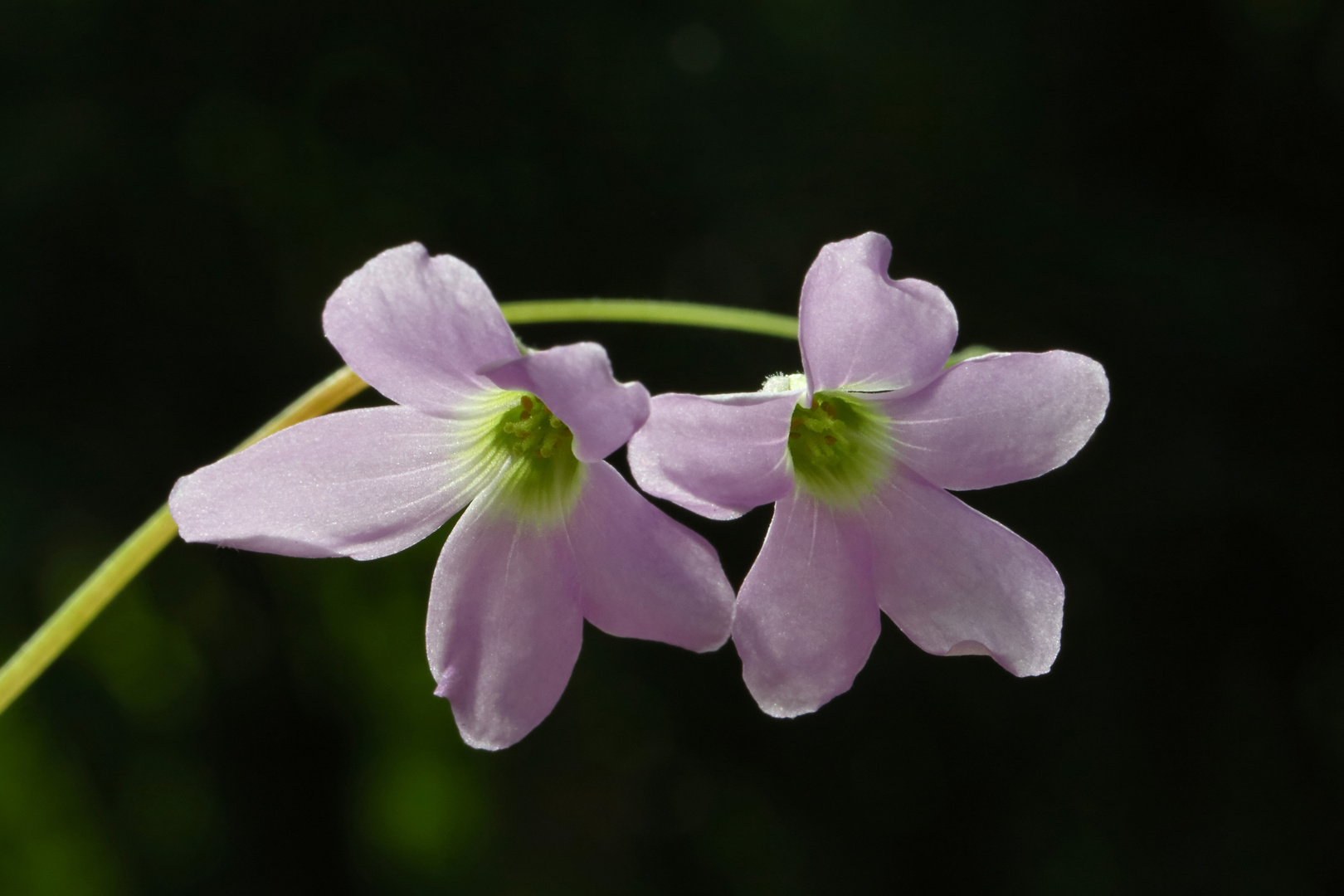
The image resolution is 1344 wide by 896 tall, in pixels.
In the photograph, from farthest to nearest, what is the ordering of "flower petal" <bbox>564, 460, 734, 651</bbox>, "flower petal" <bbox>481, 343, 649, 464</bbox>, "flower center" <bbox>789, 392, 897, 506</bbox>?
1. "flower center" <bbox>789, 392, 897, 506</bbox>
2. "flower petal" <bbox>564, 460, 734, 651</bbox>
3. "flower petal" <bbox>481, 343, 649, 464</bbox>

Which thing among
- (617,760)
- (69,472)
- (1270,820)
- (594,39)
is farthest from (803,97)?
(1270,820)

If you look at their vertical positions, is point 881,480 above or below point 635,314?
below

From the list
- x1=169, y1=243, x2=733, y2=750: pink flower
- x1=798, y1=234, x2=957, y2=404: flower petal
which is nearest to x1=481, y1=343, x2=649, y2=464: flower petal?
x1=169, y1=243, x2=733, y2=750: pink flower

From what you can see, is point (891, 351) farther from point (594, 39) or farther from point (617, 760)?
point (594, 39)

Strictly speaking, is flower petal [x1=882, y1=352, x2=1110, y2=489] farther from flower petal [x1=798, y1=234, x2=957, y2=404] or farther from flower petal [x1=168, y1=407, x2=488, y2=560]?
flower petal [x1=168, y1=407, x2=488, y2=560]

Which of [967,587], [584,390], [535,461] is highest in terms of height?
[584,390]

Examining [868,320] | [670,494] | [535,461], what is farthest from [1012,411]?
[535,461]

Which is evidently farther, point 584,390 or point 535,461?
point 535,461

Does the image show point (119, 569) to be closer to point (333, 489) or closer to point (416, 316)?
point (333, 489)
